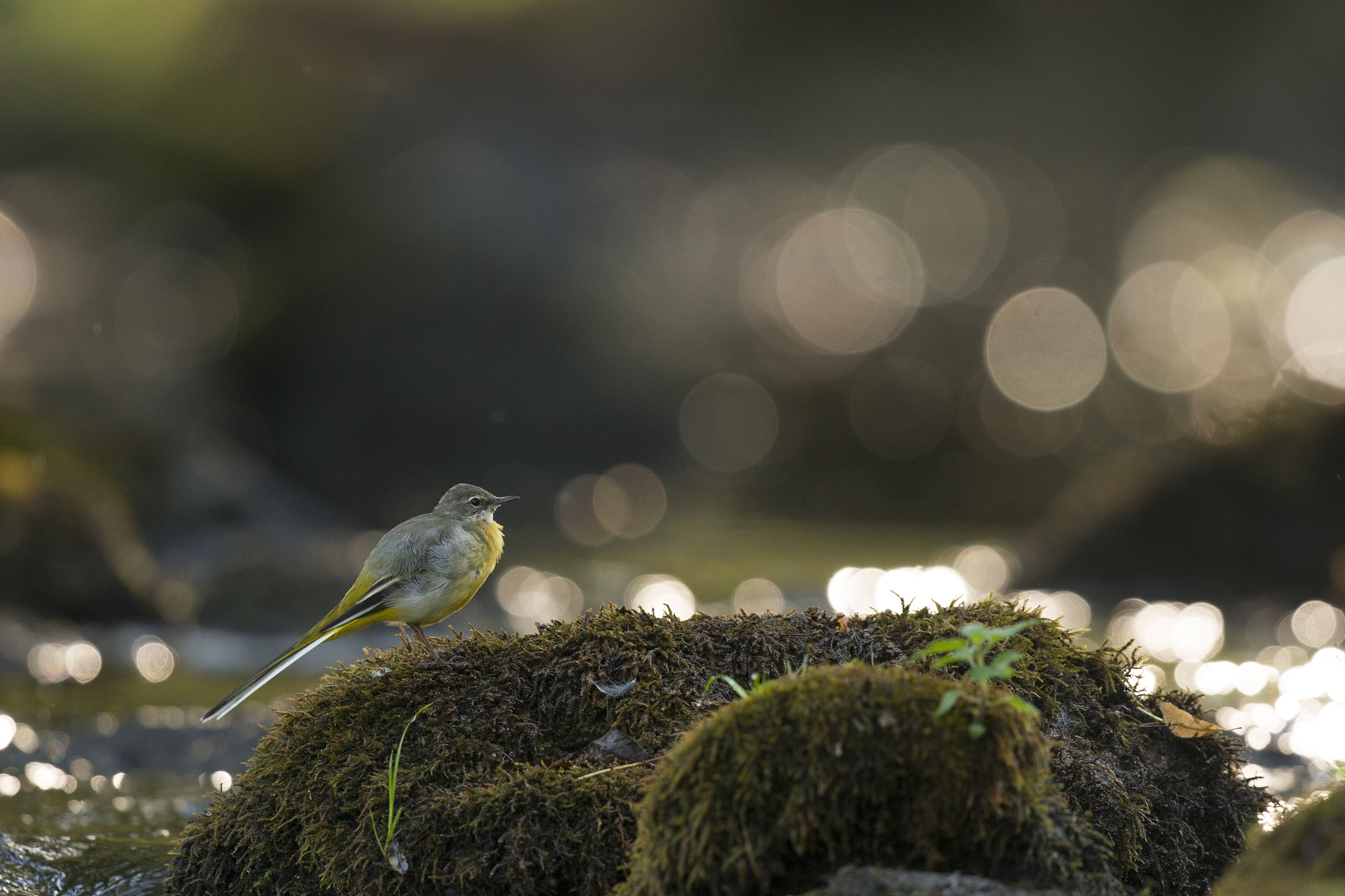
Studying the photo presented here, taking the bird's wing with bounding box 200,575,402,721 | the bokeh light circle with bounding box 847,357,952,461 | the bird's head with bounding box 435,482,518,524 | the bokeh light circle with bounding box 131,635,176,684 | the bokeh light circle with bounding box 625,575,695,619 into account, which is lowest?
the bird's wing with bounding box 200,575,402,721

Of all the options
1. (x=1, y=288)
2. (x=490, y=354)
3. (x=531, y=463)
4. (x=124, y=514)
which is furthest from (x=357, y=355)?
(x=124, y=514)

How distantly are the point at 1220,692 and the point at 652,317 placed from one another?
2087 centimetres

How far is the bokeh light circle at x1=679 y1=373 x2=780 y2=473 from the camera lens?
29.6 meters

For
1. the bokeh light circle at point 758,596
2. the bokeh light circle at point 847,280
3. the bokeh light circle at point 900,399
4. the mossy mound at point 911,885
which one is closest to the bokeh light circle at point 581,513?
the bokeh light circle at point 758,596

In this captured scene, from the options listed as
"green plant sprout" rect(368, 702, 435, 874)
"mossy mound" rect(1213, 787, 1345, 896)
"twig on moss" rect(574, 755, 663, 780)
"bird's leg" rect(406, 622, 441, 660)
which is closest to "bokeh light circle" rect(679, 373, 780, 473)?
"bird's leg" rect(406, 622, 441, 660)

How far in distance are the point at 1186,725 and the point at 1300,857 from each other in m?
1.68

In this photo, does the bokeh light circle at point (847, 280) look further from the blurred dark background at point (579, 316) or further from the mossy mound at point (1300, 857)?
the mossy mound at point (1300, 857)

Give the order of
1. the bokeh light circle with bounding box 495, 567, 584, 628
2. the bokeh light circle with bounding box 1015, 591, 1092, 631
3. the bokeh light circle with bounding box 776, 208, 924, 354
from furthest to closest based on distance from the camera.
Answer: the bokeh light circle with bounding box 776, 208, 924, 354 → the bokeh light circle with bounding box 495, 567, 584, 628 → the bokeh light circle with bounding box 1015, 591, 1092, 631

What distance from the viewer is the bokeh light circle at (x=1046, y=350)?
29.5 meters

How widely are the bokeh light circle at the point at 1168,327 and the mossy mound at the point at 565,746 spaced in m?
25.4

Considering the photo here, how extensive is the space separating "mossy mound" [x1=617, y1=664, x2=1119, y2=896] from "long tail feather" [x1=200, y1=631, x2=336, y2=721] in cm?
218

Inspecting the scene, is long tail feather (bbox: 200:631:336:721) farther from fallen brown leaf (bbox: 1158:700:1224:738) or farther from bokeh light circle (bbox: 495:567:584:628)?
bokeh light circle (bbox: 495:567:584:628)

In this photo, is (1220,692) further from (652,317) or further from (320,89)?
(320,89)

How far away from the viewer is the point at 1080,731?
407 cm
